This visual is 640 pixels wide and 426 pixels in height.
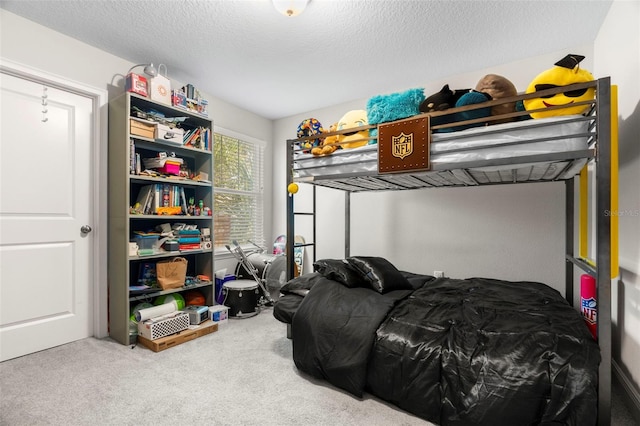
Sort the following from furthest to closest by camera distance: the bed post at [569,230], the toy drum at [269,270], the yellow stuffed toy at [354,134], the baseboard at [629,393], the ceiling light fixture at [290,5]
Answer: the toy drum at [269,270]
the bed post at [569,230]
the yellow stuffed toy at [354,134]
the ceiling light fixture at [290,5]
the baseboard at [629,393]

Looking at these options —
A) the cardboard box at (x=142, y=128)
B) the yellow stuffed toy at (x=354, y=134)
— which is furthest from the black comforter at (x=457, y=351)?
the cardboard box at (x=142, y=128)

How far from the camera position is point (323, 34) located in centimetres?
248

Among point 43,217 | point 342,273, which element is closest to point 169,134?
point 43,217

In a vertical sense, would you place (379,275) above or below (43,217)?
below

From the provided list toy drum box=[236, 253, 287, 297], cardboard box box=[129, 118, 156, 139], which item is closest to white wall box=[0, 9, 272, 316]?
cardboard box box=[129, 118, 156, 139]

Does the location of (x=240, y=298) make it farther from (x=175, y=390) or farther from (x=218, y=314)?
(x=175, y=390)

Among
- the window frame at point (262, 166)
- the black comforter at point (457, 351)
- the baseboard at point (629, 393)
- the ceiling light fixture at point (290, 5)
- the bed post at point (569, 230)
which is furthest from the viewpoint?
the window frame at point (262, 166)

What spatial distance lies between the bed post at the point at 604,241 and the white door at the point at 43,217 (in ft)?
12.0

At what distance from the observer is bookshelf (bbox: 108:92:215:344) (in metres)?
2.61

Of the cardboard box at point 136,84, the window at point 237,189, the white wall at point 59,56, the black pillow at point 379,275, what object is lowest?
the black pillow at point 379,275

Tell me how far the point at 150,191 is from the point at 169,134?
22.7 inches

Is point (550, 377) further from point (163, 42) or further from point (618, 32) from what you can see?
point (163, 42)

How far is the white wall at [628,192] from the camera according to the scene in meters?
1.70

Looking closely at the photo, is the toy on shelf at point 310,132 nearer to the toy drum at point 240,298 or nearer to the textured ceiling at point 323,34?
the textured ceiling at point 323,34
